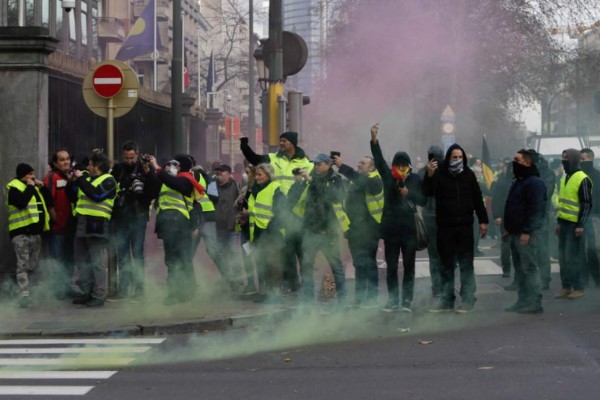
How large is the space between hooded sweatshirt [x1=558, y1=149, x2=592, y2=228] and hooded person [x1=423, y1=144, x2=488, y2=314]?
1678 millimetres

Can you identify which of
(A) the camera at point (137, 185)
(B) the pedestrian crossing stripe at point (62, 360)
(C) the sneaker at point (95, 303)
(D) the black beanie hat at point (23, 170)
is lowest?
(B) the pedestrian crossing stripe at point (62, 360)

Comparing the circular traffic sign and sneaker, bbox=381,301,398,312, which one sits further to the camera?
→ the circular traffic sign

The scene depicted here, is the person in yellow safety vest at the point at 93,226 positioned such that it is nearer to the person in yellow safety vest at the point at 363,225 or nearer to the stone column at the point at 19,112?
the stone column at the point at 19,112

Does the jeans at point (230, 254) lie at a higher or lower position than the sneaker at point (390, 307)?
higher

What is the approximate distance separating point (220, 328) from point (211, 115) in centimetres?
1668

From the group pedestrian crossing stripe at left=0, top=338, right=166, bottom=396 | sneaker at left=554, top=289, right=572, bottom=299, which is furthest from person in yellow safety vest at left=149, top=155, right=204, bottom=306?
sneaker at left=554, top=289, right=572, bottom=299

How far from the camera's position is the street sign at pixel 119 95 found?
10.9 metres

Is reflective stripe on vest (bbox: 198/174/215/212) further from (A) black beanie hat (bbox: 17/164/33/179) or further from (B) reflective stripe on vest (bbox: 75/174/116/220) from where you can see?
(A) black beanie hat (bbox: 17/164/33/179)

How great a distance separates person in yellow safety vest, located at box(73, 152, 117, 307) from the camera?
1049 centimetres

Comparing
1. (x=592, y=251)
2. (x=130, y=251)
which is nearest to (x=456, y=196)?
(x=592, y=251)

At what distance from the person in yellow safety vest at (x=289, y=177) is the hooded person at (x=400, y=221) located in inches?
36.6

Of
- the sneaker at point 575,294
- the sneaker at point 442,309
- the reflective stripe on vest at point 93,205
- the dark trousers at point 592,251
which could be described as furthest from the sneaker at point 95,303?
the dark trousers at point 592,251

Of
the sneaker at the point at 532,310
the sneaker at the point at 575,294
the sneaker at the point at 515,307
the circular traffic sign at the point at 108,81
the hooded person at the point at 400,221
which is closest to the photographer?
the sneaker at the point at 532,310

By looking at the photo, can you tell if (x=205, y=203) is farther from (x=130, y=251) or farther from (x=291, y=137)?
(x=291, y=137)
